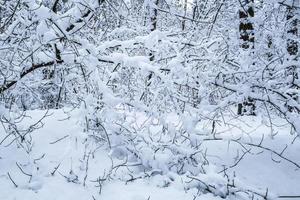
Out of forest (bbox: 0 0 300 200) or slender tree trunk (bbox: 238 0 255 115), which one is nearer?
forest (bbox: 0 0 300 200)

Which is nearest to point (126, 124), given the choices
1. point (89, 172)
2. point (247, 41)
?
point (89, 172)

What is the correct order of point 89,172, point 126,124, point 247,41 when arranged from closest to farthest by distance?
point 89,172
point 126,124
point 247,41

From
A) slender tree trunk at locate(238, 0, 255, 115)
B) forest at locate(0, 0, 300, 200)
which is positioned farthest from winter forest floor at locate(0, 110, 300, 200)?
slender tree trunk at locate(238, 0, 255, 115)

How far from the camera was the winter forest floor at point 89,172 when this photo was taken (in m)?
4.00

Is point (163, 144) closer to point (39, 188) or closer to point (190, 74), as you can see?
point (190, 74)

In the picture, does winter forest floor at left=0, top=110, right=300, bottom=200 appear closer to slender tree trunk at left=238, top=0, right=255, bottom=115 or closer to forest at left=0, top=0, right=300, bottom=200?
forest at left=0, top=0, right=300, bottom=200

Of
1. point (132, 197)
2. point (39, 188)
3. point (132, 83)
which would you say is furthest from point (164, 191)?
point (132, 83)

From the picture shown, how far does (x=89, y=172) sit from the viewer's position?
4.44m

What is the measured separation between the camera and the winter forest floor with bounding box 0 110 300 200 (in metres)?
4.00

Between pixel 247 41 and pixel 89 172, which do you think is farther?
pixel 247 41

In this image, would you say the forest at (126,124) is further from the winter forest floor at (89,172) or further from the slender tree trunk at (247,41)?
the slender tree trunk at (247,41)

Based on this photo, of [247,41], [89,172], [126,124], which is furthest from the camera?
[247,41]

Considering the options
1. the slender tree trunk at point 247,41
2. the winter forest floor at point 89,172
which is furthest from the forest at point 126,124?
the slender tree trunk at point 247,41

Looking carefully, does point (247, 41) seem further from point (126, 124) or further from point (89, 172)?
point (89, 172)
